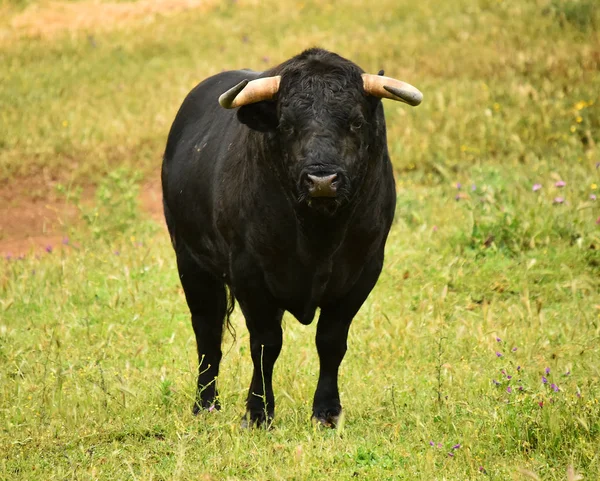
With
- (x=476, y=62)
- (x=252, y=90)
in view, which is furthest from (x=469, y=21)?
(x=252, y=90)

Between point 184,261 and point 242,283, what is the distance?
44.9 inches

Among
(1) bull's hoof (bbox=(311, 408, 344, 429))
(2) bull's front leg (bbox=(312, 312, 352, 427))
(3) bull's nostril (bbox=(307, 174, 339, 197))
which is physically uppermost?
(3) bull's nostril (bbox=(307, 174, 339, 197))

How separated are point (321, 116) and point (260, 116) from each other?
1.30 ft

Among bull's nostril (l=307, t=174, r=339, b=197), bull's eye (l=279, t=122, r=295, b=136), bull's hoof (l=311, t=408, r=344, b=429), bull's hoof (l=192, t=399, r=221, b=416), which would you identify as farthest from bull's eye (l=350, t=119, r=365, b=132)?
bull's hoof (l=192, t=399, r=221, b=416)

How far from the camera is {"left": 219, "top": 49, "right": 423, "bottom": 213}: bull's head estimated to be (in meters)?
4.60

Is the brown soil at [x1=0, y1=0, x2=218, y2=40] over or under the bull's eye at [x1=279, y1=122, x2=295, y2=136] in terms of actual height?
under

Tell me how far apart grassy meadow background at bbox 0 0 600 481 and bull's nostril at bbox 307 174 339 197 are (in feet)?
3.98

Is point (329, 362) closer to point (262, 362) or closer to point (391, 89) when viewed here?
point (262, 362)

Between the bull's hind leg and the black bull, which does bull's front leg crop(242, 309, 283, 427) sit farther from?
the bull's hind leg

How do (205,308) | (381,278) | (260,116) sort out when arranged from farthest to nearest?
(381,278)
(205,308)
(260,116)

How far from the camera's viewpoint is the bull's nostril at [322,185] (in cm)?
446

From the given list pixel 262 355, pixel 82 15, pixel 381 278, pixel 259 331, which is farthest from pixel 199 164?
pixel 82 15

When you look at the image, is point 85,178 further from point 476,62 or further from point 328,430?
point 328,430

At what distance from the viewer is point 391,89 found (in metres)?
4.82
